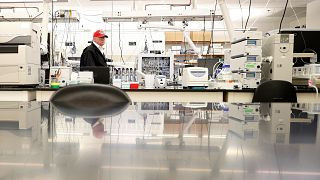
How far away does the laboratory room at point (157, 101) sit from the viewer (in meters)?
0.36

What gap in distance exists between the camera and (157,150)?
1.40 ft

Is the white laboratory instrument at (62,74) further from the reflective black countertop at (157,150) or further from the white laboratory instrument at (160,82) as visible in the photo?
the reflective black countertop at (157,150)

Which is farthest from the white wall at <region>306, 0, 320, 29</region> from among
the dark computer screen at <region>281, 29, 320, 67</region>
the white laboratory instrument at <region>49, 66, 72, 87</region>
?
the white laboratory instrument at <region>49, 66, 72, 87</region>

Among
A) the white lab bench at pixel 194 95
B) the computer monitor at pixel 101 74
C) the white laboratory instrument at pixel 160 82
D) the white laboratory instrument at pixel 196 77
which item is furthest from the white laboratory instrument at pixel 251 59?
the computer monitor at pixel 101 74

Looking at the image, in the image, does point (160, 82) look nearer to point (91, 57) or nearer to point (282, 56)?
point (91, 57)

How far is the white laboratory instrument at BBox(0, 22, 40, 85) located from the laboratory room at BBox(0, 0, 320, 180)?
1 cm

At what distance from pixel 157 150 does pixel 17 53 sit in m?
2.91

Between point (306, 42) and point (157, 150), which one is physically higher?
point (306, 42)

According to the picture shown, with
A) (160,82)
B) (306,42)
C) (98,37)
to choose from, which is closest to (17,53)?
(98,37)

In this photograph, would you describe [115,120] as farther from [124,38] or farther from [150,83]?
[124,38]

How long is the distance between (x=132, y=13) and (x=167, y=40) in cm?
491

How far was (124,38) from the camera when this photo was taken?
288 inches

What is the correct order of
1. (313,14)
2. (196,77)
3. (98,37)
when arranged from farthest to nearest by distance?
(313,14) → (98,37) → (196,77)

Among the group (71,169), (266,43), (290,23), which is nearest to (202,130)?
(71,169)
